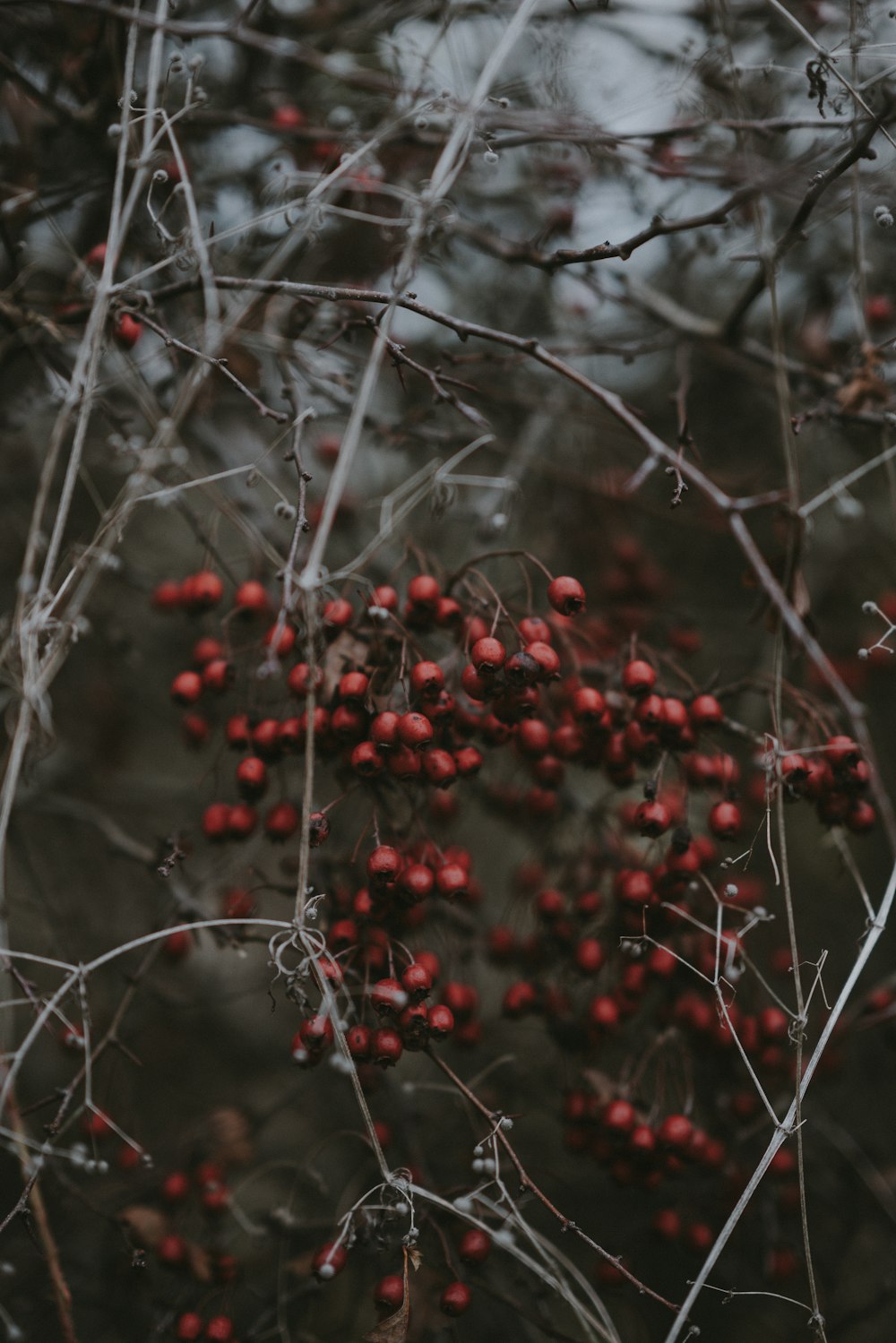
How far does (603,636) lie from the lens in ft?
8.32

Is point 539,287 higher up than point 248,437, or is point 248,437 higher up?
point 539,287

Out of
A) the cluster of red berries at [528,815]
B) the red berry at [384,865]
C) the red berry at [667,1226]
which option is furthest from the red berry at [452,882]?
the red berry at [667,1226]

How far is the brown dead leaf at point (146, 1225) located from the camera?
6.88 feet

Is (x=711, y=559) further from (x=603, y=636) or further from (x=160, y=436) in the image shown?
(x=160, y=436)

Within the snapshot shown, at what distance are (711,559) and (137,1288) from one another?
2.76 meters

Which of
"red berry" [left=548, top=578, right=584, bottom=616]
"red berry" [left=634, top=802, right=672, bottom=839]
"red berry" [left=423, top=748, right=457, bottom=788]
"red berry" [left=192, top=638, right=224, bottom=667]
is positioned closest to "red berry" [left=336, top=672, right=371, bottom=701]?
"red berry" [left=423, top=748, right=457, bottom=788]

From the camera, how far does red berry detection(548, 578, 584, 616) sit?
1690mm

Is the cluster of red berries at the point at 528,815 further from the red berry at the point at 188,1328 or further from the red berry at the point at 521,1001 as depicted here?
the red berry at the point at 188,1328

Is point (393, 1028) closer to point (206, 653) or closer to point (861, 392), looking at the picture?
point (206, 653)

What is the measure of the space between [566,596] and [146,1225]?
5.73 ft

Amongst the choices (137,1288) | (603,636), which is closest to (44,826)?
(137,1288)

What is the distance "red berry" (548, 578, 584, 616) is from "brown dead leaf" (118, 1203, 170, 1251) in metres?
1.65

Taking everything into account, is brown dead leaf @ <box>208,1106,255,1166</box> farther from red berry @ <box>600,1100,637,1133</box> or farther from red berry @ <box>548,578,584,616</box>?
red berry @ <box>548,578,584,616</box>

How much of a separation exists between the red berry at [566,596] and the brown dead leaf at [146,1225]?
1.65 meters
